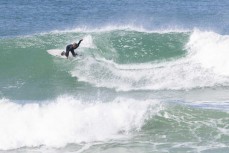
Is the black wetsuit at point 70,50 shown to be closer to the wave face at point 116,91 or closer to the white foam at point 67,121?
the wave face at point 116,91

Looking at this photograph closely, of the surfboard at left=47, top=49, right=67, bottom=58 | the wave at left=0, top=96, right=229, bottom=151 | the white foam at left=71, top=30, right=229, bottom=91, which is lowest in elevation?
the wave at left=0, top=96, right=229, bottom=151

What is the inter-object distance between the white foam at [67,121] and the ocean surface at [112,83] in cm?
3

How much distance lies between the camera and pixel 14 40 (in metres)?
29.2

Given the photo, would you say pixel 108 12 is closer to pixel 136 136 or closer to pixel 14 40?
pixel 14 40

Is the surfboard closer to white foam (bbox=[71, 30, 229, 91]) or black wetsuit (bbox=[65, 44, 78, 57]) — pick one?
black wetsuit (bbox=[65, 44, 78, 57])

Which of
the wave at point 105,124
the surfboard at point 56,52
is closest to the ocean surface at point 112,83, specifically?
the wave at point 105,124

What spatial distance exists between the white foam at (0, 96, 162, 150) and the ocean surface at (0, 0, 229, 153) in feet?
0.11

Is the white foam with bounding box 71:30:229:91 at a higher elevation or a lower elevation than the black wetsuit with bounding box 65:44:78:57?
lower

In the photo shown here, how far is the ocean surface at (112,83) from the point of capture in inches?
→ 685

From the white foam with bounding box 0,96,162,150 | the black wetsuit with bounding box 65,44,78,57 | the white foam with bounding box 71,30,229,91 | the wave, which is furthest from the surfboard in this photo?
the white foam with bounding box 0,96,162,150

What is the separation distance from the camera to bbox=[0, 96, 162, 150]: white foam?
685 inches

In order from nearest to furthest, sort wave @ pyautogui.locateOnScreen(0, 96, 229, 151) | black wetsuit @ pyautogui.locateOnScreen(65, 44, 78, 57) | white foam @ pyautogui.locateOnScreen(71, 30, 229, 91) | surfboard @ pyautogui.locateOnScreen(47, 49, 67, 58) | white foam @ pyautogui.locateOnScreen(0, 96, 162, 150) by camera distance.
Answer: wave @ pyautogui.locateOnScreen(0, 96, 229, 151) → white foam @ pyautogui.locateOnScreen(0, 96, 162, 150) → white foam @ pyautogui.locateOnScreen(71, 30, 229, 91) → black wetsuit @ pyautogui.locateOnScreen(65, 44, 78, 57) → surfboard @ pyautogui.locateOnScreen(47, 49, 67, 58)

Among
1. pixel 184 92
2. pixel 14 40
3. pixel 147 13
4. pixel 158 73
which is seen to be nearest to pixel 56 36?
pixel 14 40

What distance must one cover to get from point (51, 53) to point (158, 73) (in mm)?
5611
